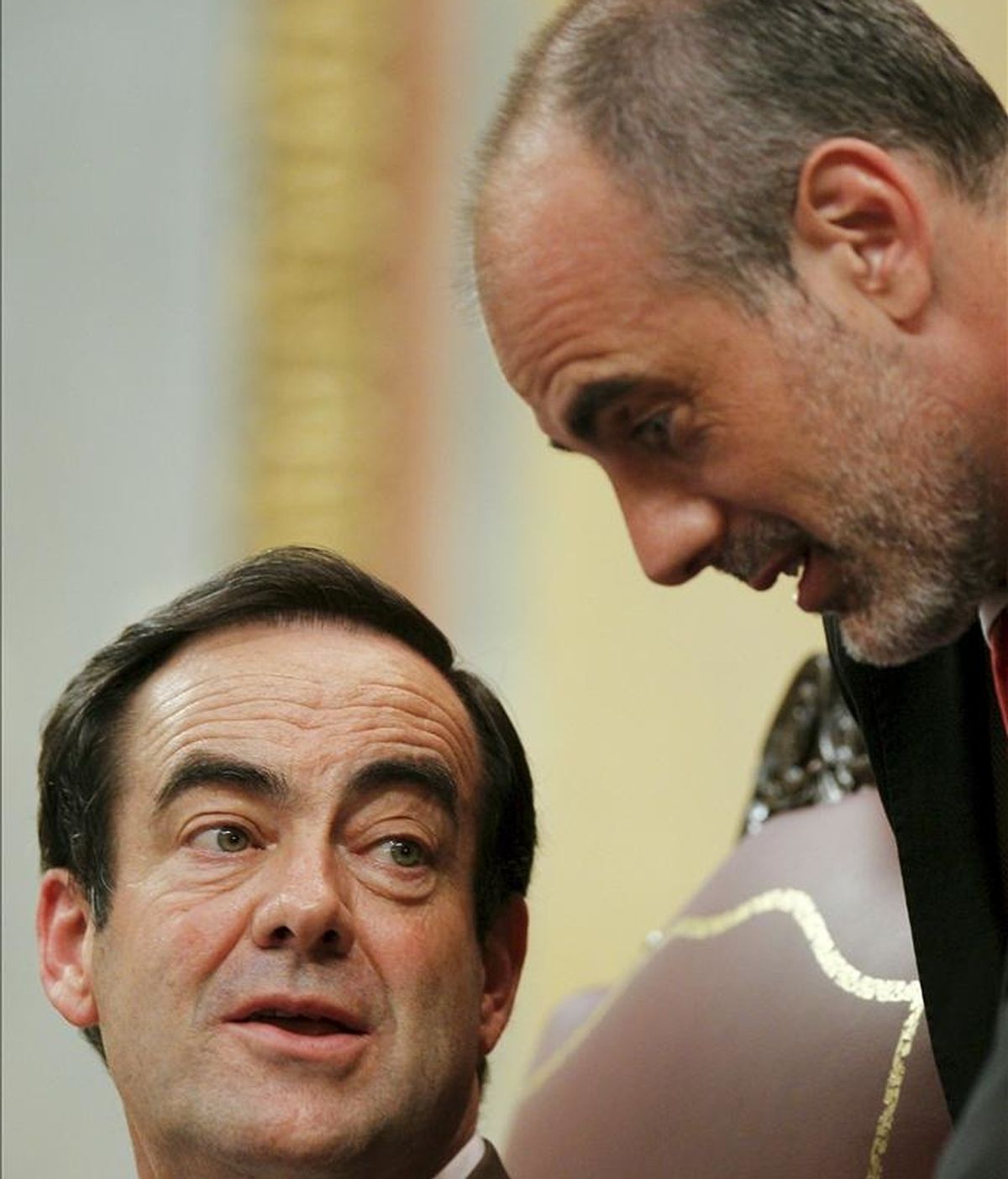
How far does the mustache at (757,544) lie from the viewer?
2084 millimetres

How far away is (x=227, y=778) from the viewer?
7.99 feet

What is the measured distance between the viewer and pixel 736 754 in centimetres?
399

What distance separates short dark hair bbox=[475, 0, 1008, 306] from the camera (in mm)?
2041

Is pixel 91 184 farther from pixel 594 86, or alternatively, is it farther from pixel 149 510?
pixel 594 86

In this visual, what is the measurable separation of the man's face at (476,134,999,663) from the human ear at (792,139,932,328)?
0.08ft

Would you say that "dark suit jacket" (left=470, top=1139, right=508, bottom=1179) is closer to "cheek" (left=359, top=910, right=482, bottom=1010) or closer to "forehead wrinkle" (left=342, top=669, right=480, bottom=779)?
"cheek" (left=359, top=910, right=482, bottom=1010)

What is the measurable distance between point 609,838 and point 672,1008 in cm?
131

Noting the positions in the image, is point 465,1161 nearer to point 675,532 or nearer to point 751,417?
point 675,532

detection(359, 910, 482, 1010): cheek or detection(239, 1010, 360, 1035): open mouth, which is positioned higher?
detection(359, 910, 482, 1010): cheek

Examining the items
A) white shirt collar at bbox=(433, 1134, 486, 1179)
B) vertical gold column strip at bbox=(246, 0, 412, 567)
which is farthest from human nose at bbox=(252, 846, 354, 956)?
vertical gold column strip at bbox=(246, 0, 412, 567)

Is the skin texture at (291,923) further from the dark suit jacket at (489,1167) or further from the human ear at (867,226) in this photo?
the human ear at (867,226)

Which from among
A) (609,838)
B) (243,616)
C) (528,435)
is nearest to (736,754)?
(609,838)

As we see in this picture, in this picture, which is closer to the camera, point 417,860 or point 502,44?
point 417,860

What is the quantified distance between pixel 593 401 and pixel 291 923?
56 centimetres
